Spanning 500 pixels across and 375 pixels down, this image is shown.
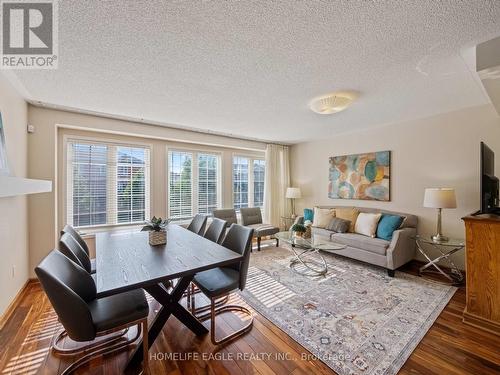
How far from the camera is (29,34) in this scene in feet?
5.19

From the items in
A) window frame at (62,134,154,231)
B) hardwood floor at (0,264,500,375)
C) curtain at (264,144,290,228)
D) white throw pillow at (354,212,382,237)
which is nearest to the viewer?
hardwood floor at (0,264,500,375)

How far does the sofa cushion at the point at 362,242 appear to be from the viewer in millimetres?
3197

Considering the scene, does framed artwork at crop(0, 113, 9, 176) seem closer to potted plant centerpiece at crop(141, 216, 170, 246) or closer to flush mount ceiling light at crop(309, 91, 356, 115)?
potted plant centerpiece at crop(141, 216, 170, 246)

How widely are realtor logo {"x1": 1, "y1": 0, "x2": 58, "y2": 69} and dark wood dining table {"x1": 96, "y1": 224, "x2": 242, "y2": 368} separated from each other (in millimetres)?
1783

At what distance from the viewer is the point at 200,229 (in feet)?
10.3

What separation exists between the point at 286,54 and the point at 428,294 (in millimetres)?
3172

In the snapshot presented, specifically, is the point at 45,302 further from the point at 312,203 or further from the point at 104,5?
the point at 312,203

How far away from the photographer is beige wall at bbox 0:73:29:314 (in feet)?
7.06

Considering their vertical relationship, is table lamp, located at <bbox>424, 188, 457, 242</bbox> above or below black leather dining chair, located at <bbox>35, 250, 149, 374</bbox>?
above

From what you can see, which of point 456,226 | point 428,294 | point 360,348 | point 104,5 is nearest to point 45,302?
point 104,5

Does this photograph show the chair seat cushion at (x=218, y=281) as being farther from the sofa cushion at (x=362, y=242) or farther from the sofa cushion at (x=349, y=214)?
the sofa cushion at (x=349, y=214)

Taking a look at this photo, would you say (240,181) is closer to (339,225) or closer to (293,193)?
(293,193)

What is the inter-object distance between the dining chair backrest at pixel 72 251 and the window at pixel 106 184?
1680 mm

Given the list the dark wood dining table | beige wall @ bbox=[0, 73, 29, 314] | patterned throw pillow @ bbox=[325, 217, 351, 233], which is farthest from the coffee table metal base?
beige wall @ bbox=[0, 73, 29, 314]
